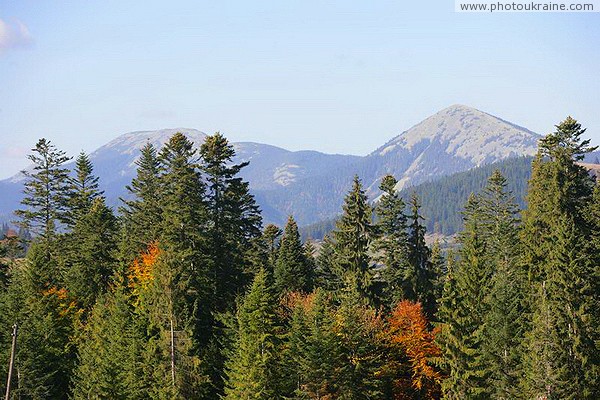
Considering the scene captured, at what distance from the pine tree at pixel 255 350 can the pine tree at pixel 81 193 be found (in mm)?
33065

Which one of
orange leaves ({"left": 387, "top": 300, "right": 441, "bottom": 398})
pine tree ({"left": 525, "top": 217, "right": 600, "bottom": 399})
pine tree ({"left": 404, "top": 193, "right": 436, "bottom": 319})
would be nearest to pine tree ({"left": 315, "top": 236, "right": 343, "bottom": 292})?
pine tree ({"left": 404, "top": 193, "right": 436, "bottom": 319})

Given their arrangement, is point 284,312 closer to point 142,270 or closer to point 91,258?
point 142,270

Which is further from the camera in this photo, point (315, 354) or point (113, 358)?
point (113, 358)

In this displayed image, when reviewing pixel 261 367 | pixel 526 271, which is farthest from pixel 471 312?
pixel 261 367

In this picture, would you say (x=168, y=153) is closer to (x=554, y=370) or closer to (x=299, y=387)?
(x=299, y=387)

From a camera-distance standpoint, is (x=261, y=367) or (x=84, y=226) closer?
(x=261, y=367)

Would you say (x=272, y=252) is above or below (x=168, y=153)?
below

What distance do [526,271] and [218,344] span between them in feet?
85.0

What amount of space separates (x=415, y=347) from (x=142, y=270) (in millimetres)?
23696

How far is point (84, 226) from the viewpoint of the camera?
67938mm

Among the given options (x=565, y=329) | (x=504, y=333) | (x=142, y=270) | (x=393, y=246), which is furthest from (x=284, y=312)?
(x=565, y=329)

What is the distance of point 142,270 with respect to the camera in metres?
58.0

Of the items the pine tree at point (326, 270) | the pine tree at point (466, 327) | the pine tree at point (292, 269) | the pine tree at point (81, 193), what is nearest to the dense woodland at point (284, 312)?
the pine tree at point (466, 327)

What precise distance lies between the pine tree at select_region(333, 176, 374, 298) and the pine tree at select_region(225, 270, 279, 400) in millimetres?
10845
